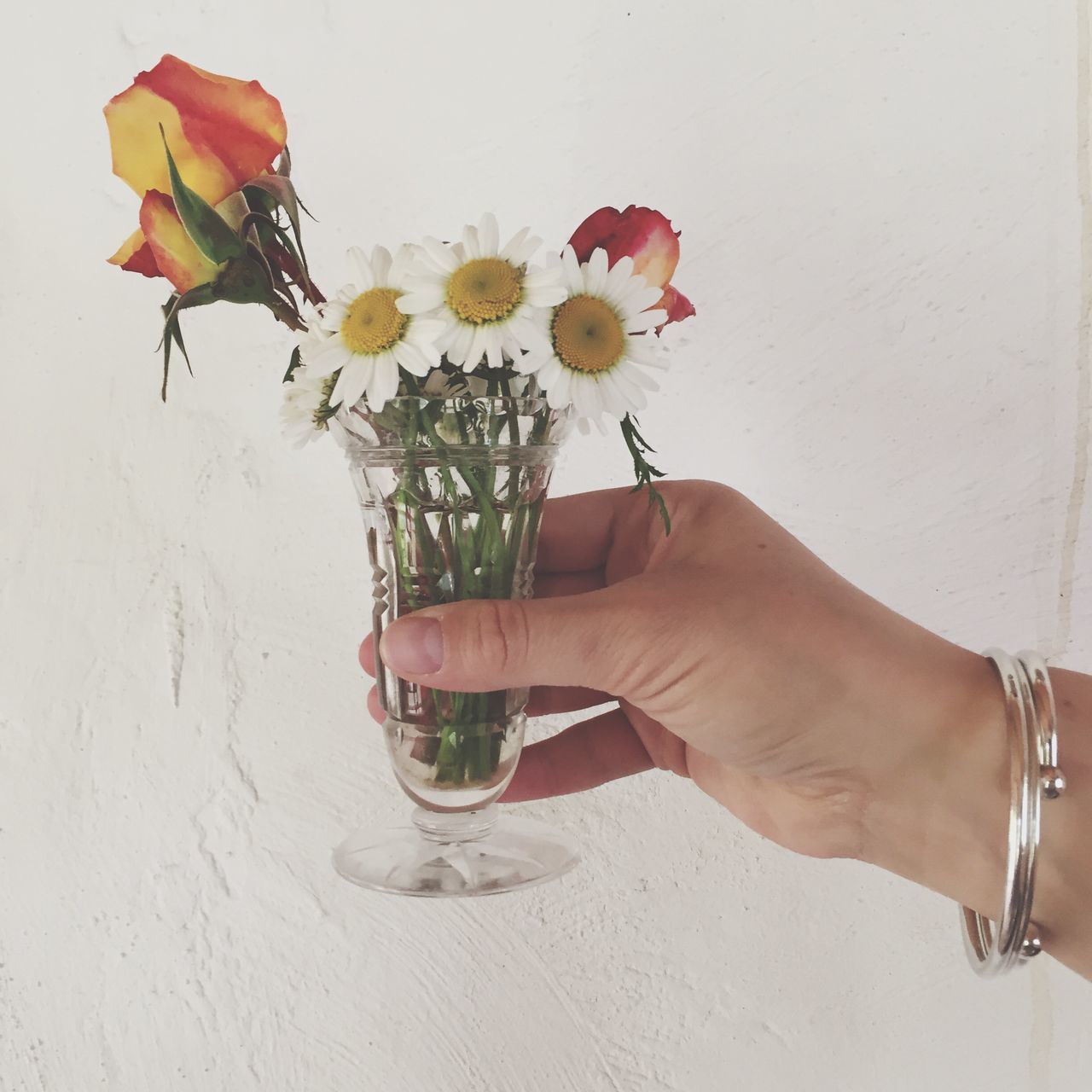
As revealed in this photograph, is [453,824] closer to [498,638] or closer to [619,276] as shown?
[498,638]

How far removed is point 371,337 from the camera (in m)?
0.48

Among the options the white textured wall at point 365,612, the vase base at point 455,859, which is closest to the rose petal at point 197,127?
the white textured wall at point 365,612

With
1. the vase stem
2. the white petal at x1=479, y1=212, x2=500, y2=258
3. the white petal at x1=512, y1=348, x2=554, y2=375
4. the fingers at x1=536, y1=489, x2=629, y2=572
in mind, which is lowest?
the vase stem

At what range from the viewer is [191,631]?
855 millimetres

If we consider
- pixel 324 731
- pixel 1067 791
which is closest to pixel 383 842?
pixel 324 731

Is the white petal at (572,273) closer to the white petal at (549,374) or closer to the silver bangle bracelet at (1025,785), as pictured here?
the white petal at (549,374)

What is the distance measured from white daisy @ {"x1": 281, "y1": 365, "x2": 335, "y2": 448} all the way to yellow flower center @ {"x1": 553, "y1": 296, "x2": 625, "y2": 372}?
142 mm

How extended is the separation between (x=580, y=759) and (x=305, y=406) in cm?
40

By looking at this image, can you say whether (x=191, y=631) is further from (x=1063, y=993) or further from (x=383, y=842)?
(x=1063, y=993)

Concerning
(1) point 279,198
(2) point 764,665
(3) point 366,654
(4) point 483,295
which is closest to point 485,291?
(4) point 483,295

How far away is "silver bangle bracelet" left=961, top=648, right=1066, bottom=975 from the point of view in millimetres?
558

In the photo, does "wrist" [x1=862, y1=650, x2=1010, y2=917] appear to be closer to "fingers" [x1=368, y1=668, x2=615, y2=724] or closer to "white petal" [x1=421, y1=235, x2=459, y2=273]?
"fingers" [x1=368, y1=668, x2=615, y2=724]

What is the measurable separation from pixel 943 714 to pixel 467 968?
50 cm

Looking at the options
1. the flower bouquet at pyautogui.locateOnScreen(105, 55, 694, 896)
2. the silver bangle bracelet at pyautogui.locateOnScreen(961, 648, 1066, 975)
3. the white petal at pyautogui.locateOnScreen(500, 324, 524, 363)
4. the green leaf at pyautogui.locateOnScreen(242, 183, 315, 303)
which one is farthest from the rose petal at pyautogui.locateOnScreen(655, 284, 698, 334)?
the silver bangle bracelet at pyautogui.locateOnScreen(961, 648, 1066, 975)
